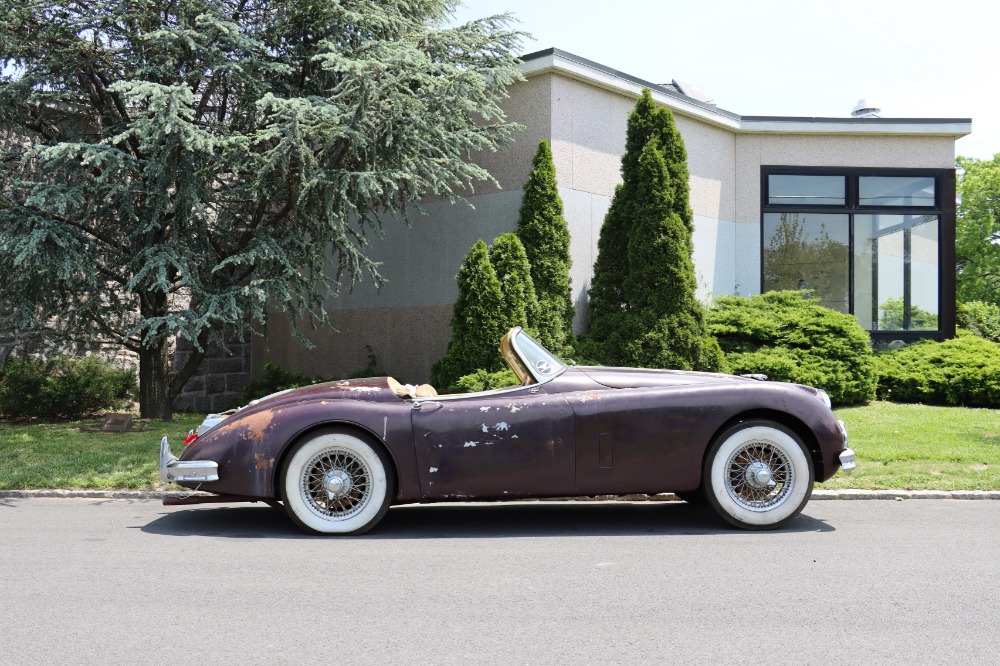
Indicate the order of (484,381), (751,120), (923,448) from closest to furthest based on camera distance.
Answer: (923,448), (484,381), (751,120)

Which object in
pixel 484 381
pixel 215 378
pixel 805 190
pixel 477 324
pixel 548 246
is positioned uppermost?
pixel 805 190

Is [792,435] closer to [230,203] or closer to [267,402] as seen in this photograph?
[267,402]

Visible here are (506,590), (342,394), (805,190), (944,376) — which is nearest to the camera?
(506,590)

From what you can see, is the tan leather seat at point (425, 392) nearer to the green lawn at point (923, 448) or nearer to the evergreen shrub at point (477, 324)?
the green lawn at point (923, 448)

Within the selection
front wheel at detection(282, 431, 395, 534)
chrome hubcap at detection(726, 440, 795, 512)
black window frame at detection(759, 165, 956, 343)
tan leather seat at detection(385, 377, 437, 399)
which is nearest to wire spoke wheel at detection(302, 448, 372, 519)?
front wheel at detection(282, 431, 395, 534)

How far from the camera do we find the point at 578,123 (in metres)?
13.8

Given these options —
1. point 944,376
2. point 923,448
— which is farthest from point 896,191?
point 923,448

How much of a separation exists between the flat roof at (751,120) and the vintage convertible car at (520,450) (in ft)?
27.8

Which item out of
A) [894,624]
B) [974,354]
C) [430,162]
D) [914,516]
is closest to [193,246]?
[430,162]

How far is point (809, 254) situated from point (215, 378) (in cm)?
1152

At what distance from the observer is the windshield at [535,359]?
6.40 meters

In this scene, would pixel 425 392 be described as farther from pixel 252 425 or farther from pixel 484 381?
pixel 484 381

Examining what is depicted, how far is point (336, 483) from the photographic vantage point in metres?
6.08

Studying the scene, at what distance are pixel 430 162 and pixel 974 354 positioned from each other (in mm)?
9777
